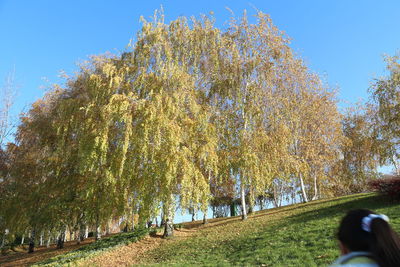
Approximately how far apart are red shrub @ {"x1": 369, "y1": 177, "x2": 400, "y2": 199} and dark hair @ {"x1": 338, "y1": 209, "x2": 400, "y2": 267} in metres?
14.4

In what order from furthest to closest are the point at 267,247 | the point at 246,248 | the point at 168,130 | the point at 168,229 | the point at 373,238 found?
the point at 168,229
the point at 168,130
the point at 246,248
the point at 267,247
the point at 373,238

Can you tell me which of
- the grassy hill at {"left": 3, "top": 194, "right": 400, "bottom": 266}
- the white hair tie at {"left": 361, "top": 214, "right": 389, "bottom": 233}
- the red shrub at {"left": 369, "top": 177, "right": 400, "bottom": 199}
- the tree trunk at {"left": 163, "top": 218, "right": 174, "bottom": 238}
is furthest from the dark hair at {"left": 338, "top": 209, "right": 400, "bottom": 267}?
the tree trunk at {"left": 163, "top": 218, "right": 174, "bottom": 238}

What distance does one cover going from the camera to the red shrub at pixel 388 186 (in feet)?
45.7

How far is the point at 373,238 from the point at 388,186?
15099 millimetres

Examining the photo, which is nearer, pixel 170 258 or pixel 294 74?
pixel 170 258

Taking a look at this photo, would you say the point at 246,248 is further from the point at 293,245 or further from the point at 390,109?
the point at 390,109

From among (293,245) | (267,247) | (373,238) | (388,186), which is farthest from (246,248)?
(373,238)

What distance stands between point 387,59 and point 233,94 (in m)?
13.3

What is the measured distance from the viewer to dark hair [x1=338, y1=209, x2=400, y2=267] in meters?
1.93

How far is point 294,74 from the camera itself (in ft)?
78.8

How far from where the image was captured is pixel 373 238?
2.03 metres

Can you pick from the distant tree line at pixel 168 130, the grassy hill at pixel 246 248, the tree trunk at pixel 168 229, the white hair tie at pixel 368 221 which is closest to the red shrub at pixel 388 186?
the grassy hill at pixel 246 248

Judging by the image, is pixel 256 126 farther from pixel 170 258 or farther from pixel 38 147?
pixel 38 147

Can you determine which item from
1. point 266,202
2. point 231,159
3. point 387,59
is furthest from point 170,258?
point 266,202
